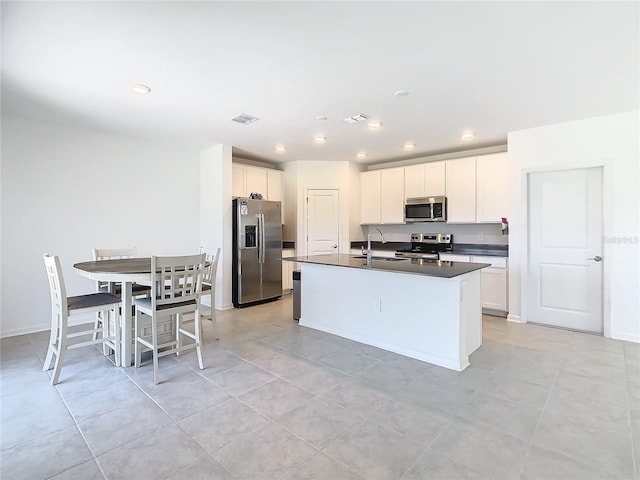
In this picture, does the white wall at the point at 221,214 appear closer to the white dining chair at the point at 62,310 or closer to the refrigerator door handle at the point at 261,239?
the refrigerator door handle at the point at 261,239

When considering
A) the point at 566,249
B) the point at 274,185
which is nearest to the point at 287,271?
the point at 274,185

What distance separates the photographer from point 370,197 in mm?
6133

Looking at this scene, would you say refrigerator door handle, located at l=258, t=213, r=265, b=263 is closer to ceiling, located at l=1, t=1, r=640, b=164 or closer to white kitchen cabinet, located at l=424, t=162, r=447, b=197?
ceiling, located at l=1, t=1, r=640, b=164

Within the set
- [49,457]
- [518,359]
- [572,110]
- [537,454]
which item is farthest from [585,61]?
[49,457]

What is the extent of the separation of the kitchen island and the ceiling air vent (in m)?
1.71

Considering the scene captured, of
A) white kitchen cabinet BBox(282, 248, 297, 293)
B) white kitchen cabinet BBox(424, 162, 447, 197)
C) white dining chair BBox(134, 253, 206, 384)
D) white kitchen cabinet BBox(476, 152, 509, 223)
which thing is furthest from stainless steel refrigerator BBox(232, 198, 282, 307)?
white kitchen cabinet BBox(476, 152, 509, 223)

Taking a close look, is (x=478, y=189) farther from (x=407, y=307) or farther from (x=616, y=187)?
(x=407, y=307)

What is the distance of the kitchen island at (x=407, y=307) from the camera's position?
2.84 metres

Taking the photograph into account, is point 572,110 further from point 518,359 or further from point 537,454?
point 537,454

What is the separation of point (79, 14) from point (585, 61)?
3.45 metres

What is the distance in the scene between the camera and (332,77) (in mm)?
2734

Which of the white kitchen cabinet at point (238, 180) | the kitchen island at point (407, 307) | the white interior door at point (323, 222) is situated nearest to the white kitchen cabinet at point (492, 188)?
the kitchen island at point (407, 307)

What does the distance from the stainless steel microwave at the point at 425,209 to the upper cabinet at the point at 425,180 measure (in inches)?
4.3

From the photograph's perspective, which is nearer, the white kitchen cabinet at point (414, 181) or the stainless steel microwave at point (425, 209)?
the stainless steel microwave at point (425, 209)
